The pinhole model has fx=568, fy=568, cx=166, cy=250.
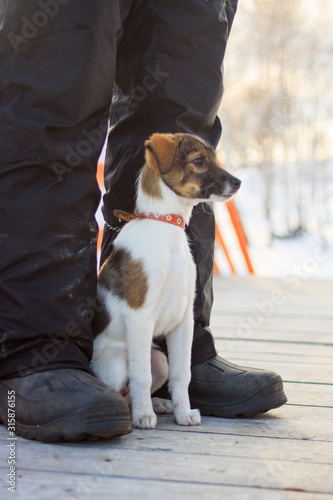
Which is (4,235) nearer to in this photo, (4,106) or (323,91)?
(4,106)

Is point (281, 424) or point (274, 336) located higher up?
point (281, 424)

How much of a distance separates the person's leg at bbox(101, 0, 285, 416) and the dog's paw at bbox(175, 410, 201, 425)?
0.11 m

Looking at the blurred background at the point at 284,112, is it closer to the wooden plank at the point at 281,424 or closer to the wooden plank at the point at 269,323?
the wooden plank at the point at 269,323

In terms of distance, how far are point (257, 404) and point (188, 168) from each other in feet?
2.39

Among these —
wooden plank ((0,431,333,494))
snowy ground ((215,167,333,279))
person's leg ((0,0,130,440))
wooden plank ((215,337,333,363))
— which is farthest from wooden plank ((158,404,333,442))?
snowy ground ((215,167,333,279))

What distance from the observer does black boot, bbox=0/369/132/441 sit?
4.22 ft

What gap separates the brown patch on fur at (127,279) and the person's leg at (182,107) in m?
0.20

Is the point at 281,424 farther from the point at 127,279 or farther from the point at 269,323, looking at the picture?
the point at 269,323

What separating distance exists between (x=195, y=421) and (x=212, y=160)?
81 cm

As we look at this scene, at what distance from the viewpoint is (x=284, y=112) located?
41.5 ft

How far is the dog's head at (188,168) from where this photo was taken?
1683 millimetres

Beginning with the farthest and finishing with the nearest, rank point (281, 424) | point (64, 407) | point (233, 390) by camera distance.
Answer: point (233, 390), point (281, 424), point (64, 407)

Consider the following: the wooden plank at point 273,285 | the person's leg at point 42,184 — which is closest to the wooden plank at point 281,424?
the person's leg at point 42,184

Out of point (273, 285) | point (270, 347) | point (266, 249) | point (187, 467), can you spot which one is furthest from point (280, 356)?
point (266, 249)
